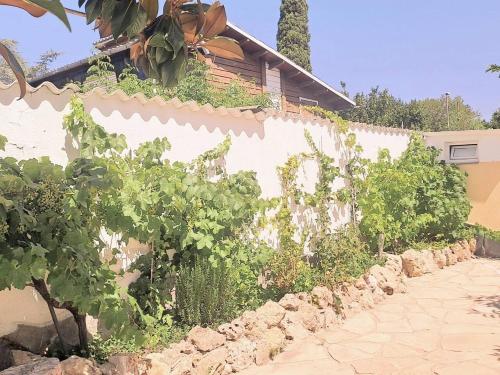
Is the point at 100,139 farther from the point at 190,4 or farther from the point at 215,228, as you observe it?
the point at 190,4

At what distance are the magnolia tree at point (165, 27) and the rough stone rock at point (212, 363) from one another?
3013 millimetres

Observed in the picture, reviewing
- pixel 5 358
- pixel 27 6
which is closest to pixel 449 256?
pixel 5 358

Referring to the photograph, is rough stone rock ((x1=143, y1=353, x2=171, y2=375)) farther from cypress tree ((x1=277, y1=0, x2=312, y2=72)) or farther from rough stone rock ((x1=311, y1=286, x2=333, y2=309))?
cypress tree ((x1=277, y1=0, x2=312, y2=72))

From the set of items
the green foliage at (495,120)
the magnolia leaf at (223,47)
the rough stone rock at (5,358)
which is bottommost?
the rough stone rock at (5,358)

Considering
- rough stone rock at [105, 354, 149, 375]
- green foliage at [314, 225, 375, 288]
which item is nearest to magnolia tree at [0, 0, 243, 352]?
rough stone rock at [105, 354, 149, 375]

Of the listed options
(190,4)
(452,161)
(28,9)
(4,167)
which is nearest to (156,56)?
(190,4)

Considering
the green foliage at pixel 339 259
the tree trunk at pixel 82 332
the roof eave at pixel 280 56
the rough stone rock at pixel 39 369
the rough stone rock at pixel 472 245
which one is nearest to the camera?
the rough stone rock at pixel 39 369

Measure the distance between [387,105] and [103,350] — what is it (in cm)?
2911

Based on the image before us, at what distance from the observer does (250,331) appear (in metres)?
4.83

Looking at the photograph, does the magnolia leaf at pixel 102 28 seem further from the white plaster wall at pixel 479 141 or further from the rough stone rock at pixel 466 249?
the white plaster wall at pixel 479 141

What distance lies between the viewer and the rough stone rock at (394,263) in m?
7.60

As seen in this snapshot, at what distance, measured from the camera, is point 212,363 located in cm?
432

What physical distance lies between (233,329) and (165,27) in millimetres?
3452

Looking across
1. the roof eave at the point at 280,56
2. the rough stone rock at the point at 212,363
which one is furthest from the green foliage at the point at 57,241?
the roof eave at the point at 280,56
